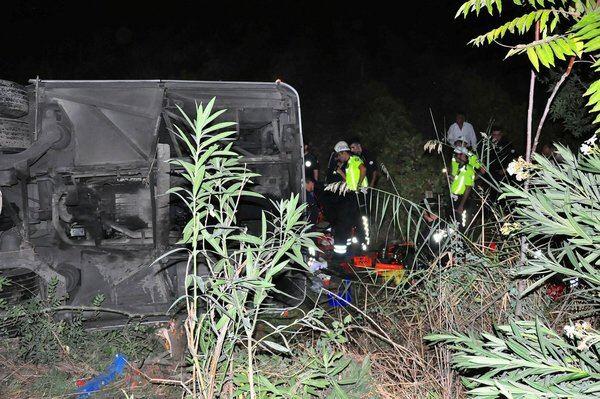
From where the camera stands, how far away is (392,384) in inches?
120

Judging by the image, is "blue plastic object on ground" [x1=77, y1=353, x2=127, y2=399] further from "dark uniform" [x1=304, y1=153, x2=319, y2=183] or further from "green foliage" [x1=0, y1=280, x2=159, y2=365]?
"dark uniform" [x1=304, y1=153, x2=319, y2=183]

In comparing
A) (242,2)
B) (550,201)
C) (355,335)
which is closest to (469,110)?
(242,2)

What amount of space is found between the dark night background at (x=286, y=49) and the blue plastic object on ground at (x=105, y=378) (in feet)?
36.3

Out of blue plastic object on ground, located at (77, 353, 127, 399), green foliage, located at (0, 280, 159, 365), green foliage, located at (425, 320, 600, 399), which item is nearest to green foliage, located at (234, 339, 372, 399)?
green foliage, located at (425, 320, 600, 399)

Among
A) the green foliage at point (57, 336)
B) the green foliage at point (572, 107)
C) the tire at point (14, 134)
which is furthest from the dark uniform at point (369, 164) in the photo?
the tire at point (14, 134)

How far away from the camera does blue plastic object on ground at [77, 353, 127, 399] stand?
367 centimetres

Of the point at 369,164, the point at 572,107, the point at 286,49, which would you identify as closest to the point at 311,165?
the point at 369,164

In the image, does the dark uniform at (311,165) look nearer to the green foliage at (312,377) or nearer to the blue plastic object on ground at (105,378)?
the blue plastic object on ground at (105,378)

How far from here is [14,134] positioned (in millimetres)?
4535

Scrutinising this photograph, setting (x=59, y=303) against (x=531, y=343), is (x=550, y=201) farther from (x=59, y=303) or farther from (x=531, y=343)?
(x=59, y=303)

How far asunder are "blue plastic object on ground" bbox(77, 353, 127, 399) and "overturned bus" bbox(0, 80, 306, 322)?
2.11 ft

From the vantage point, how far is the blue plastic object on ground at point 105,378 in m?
3.67

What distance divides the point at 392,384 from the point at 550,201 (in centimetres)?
129

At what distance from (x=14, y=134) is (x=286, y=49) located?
45.4 ft
